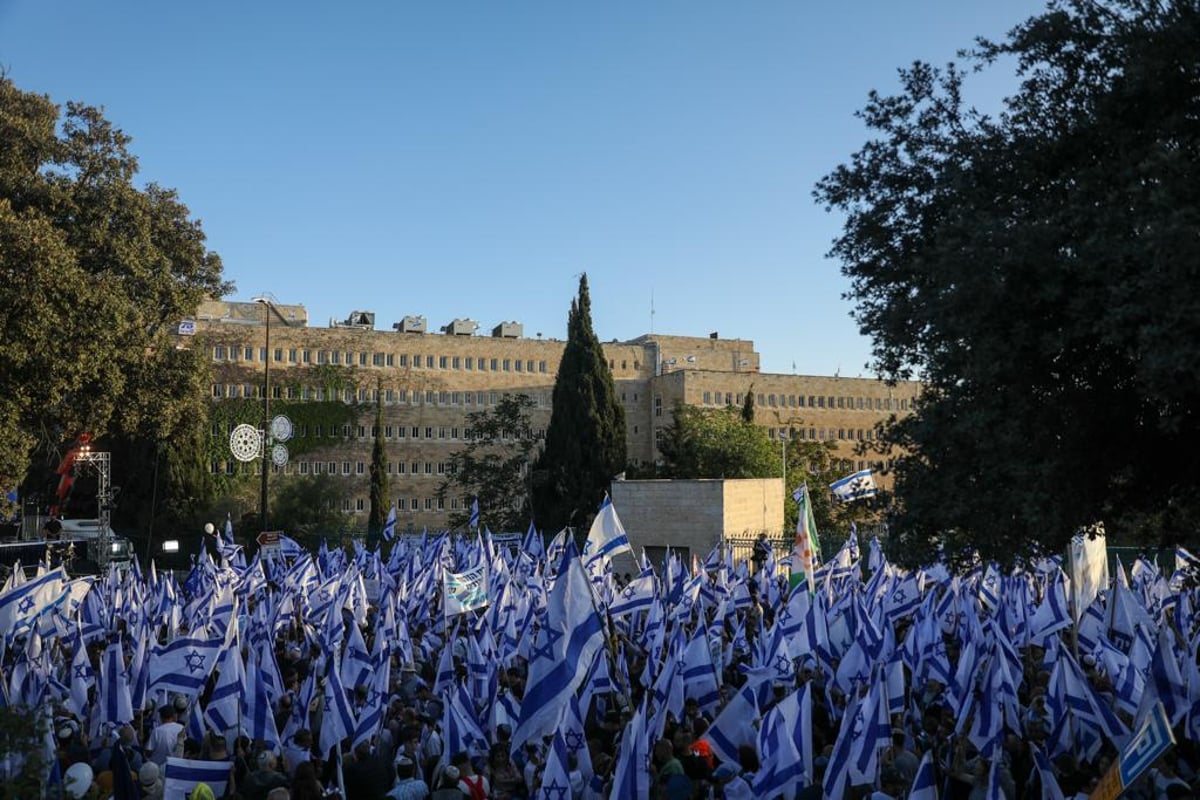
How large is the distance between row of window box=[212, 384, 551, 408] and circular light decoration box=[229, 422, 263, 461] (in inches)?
1116

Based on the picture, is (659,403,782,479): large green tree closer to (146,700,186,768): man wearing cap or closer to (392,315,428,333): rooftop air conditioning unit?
(392,315,428,333): rooftop air conditioning unit

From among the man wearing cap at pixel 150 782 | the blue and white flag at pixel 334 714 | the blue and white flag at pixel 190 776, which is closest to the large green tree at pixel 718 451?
the blue and white flag at pixel 334 714

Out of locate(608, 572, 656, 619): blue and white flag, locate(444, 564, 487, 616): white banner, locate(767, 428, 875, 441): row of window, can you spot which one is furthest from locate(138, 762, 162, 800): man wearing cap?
locate(767, 428, 875, 441): row of window

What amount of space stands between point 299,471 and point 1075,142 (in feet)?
237

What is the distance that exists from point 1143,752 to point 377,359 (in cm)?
7766

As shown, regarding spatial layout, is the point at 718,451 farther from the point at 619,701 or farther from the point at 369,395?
the point at 619,701

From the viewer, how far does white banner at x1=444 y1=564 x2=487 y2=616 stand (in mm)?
18688

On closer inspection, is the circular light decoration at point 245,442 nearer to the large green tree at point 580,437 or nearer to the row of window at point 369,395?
the large green tree at point 580,437

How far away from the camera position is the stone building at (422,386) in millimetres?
77812

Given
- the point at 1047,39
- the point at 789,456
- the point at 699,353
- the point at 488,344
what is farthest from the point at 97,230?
the point at 699,353

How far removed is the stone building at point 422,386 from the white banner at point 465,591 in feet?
165

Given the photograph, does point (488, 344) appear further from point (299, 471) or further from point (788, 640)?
point (788, 640)

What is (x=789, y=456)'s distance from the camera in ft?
219

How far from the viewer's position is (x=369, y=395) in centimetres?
8062
